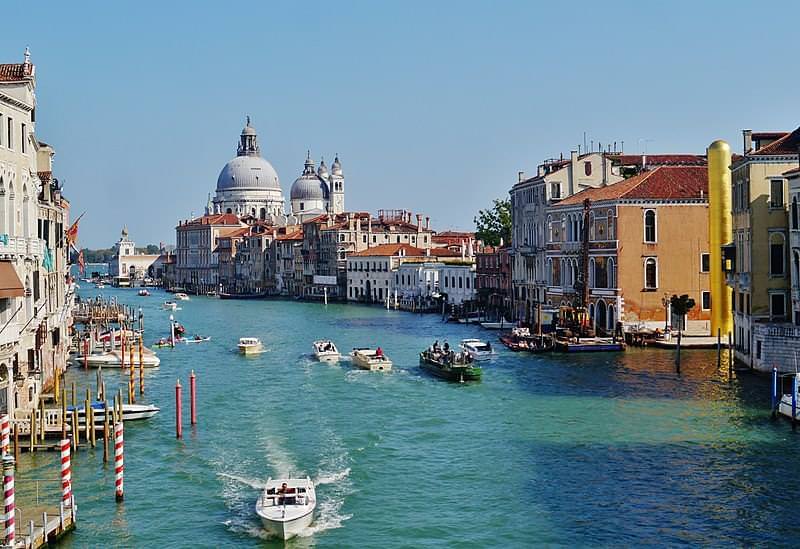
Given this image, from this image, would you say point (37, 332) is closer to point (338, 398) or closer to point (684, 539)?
point (338, 398)

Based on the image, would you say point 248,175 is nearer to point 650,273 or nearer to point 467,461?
point 650,273

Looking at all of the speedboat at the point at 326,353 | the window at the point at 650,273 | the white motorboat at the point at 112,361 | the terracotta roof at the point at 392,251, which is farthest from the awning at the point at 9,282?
the terracotta roof at the point at 392,251

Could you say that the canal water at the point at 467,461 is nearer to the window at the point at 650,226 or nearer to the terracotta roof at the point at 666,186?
the window at the point at 650,226

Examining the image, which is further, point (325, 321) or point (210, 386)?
point (325, 321)

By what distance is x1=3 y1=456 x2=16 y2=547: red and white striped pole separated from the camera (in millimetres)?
12617

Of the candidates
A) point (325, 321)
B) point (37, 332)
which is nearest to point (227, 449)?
point (37, 332)

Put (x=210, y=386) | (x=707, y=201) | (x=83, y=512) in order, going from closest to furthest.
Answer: (x=83, y=512) < (x=210, y=386) < (x=707, y=201)

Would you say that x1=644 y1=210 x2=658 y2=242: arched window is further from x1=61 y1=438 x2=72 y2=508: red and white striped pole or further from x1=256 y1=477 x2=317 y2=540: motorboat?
x1=61 y1=438 x2=72 y2=508: red and white striped pole

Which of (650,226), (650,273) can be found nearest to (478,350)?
(650,273)

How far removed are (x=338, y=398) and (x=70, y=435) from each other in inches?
310

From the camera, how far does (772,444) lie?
18.8m

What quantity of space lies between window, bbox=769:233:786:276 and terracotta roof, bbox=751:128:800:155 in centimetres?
205

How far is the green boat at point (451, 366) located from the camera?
1107 inches

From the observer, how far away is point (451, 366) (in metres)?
28.4
